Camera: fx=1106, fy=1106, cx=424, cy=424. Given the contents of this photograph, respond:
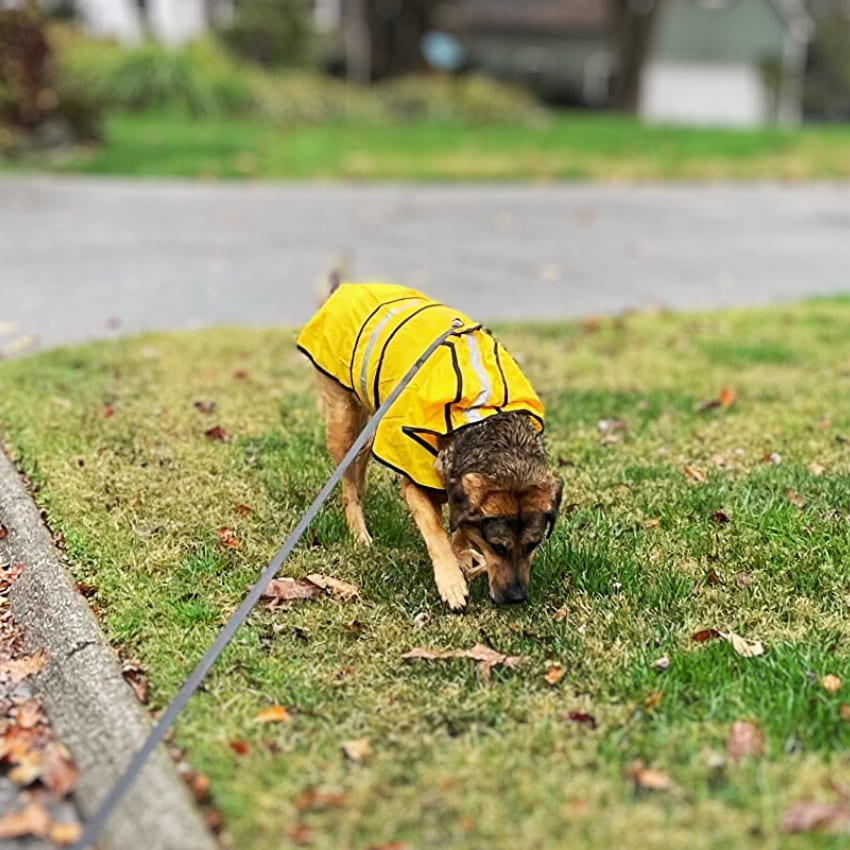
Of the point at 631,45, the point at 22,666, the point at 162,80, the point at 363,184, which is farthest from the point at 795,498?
the point at 631,45

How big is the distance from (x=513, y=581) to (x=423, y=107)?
19584mm

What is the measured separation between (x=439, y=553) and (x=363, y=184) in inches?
452

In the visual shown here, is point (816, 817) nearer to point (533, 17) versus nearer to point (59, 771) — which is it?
point (59, 771)

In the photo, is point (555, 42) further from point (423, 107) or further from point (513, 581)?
point (513, 581)

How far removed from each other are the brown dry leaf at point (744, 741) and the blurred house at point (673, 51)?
35.9 meters

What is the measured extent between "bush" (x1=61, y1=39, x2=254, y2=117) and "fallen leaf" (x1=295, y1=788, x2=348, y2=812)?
18605 mm

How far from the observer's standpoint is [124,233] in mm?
10828

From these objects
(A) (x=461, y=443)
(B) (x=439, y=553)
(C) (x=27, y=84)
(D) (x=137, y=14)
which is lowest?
(B) (x=439, y=553)

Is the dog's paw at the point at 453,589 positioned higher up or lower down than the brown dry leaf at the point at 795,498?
higher up

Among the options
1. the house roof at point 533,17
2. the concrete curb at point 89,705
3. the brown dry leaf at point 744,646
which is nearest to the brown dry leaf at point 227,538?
the concrete curb at point 89,705

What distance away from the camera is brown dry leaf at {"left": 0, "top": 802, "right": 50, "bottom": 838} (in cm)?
279

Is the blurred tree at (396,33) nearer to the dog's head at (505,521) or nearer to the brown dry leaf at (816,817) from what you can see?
the dog's head at (505,521)

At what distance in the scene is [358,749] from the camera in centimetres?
306

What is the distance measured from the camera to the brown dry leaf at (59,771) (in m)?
2.95
